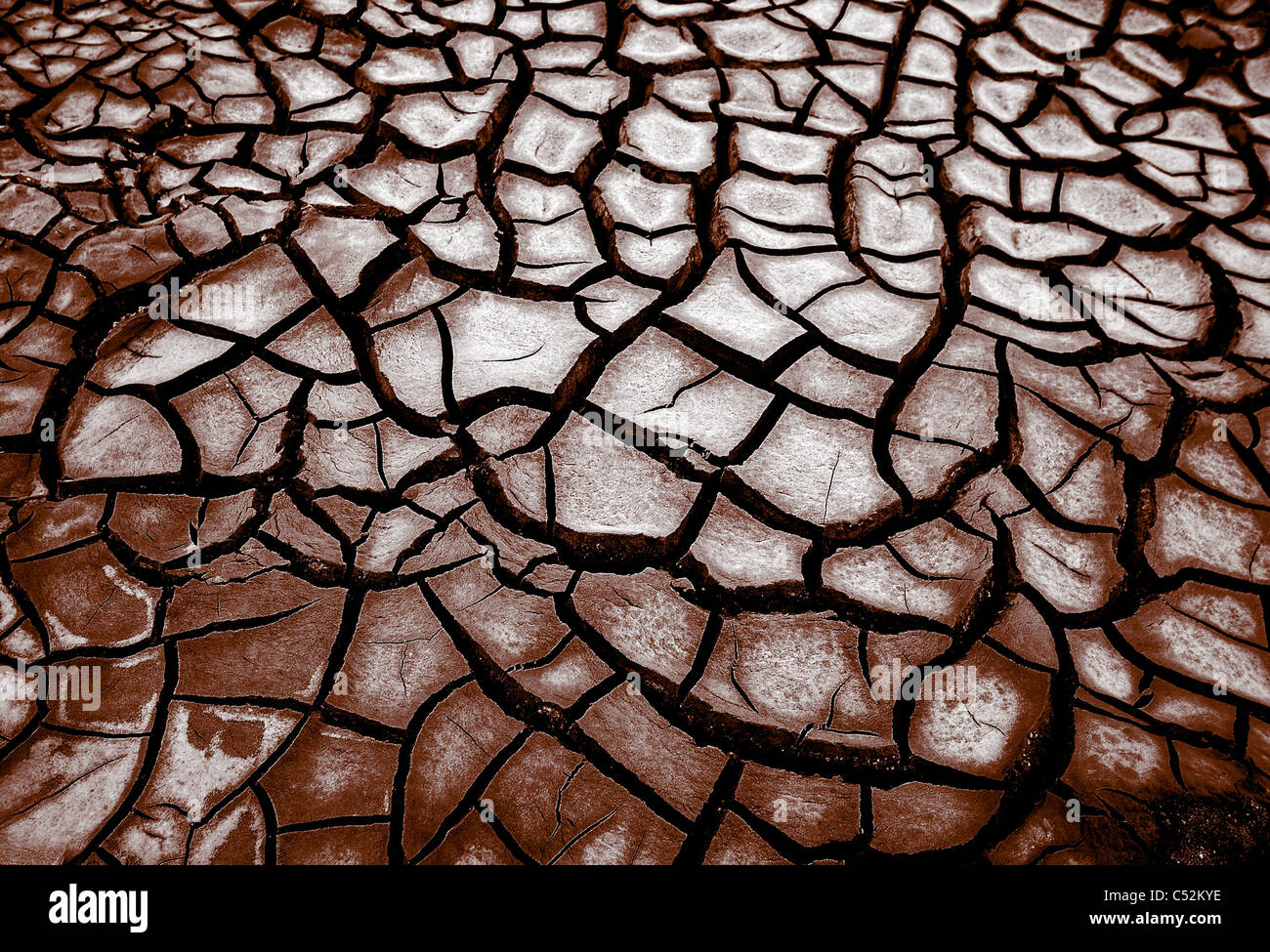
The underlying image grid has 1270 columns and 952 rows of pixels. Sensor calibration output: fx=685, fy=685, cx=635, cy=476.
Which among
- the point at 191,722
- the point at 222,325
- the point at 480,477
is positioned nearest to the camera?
the point at 191,722

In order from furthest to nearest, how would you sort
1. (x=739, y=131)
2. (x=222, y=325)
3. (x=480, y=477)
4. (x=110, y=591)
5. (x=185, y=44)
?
(x=185, y=44), (x=739, y=131), (x=222, y=325), (x=480, y=477), (x=110, y=591)

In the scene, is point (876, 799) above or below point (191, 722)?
above

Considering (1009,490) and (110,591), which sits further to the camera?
(1009,490)

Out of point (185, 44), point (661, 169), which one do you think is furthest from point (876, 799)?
point (185, 44)

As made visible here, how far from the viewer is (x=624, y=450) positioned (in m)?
1.50

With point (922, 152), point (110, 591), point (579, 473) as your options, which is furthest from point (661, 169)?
point (110, 591)

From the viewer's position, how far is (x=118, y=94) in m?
2.20

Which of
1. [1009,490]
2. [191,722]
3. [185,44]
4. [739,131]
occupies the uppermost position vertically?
[739,131]

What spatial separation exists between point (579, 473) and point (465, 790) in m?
0.65

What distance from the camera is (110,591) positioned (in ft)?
4.26

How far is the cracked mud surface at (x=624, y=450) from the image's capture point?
1.13 meters

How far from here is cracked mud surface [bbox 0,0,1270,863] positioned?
3.70ft
